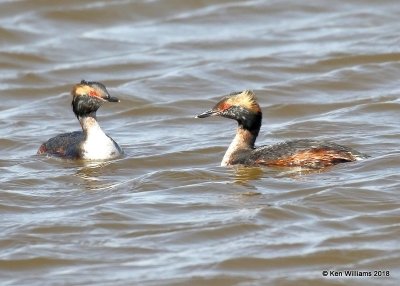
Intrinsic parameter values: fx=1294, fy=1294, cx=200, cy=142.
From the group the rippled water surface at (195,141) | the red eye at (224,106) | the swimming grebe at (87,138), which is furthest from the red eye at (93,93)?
the red eye at (224,106)

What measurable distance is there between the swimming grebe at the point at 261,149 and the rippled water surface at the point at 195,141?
0.13 meters

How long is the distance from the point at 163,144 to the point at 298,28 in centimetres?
666

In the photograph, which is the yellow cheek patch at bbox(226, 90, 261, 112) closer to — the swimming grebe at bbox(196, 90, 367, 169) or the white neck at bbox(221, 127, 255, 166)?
the swimming grebe at bbox(196, 90, 367, 169)

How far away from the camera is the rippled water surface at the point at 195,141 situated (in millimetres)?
10281

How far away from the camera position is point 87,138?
14.3m

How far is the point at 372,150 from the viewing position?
45.2ft

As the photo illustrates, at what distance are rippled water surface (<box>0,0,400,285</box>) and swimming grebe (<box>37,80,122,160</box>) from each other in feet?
0.52

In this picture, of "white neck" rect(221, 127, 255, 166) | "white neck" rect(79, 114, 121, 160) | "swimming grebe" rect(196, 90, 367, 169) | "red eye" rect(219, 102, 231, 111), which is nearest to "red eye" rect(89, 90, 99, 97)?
"white neck" rect(79, 114, 121, 160)

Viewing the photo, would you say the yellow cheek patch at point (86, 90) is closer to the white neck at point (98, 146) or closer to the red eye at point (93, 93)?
the red eye at point (93, 93)

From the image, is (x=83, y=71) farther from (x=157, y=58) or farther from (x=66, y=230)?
(x=66, y=230)

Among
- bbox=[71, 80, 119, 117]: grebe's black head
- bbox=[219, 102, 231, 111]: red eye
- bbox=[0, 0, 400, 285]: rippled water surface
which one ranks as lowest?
bbox=[0, 0, 400, 285]: rippled water surface

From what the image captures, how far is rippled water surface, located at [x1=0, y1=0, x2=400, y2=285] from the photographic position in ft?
33.7

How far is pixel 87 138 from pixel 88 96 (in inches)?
19.4

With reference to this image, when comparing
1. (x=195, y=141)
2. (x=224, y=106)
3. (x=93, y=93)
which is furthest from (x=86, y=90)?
(x=224, y=106)
